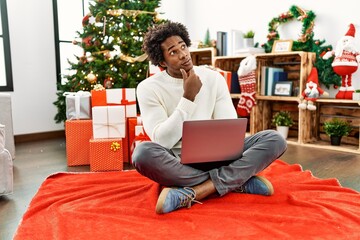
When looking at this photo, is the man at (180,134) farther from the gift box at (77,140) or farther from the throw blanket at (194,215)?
the gift box at (77,140)

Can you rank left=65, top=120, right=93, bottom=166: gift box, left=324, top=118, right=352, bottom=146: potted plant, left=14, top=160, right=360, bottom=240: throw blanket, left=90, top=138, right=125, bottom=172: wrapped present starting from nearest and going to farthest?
left=14, top=160, right=360, bottom=240: throw blanket < left=90, top=138, right=125, bottom=172: wrapped present < left=65, top=120, right=93, bottom=166: gift box < left=324, top=118, right=352, bottom=146: potted plant

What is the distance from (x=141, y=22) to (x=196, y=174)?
1984 mm

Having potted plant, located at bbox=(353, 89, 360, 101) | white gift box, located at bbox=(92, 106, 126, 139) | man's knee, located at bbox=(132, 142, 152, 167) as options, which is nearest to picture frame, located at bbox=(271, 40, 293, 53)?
potted plant, located at bbox=(353, 89, 360, 101)

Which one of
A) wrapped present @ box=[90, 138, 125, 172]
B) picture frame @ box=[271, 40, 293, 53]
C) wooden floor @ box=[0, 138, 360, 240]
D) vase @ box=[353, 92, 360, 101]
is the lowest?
wooden floor @ box=[0, 138, 360, 240]

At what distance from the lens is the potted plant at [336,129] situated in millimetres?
2926

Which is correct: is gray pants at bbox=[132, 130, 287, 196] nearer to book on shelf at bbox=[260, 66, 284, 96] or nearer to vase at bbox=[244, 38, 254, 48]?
book on shelf at bbox=[260, 66, 284, 96]

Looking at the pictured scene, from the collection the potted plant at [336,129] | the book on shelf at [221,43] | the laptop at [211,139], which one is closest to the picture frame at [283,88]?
the potted plant at [336,129]

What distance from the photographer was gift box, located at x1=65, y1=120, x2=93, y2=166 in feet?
7.88

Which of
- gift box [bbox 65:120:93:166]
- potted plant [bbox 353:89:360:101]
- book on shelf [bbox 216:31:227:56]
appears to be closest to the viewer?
gift box [bbox 65:120:93:166]

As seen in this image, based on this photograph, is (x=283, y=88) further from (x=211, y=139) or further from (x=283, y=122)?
(x=211, y=139)

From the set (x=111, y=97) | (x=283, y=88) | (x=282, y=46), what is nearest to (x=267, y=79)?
(x=283, y=88)

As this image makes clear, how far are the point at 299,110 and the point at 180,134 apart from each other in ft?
6.27

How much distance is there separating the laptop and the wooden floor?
0.74m

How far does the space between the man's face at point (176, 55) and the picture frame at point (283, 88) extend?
6.13 feet
